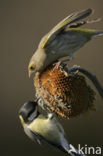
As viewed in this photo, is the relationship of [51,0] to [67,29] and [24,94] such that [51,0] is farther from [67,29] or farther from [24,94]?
[67,29]

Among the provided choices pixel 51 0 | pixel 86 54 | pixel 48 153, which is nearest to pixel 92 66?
pixel 86 54

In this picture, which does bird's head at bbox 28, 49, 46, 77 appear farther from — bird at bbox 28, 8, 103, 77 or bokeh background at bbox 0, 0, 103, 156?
bokeh background at bbox 0, 0, 103, 156

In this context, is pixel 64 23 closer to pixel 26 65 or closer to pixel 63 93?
pixel 63 93

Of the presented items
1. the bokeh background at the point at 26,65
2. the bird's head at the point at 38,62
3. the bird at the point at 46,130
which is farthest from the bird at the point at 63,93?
the bokeh background at the point at 26,65

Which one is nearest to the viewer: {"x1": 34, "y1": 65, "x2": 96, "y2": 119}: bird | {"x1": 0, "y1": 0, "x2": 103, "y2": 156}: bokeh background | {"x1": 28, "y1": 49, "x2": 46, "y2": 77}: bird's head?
{"x1": 34, "y1": 65, "x2": 96, "y2": 119}: bird

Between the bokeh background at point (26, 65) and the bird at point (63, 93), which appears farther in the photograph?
the bokeh background at point (26, 65)

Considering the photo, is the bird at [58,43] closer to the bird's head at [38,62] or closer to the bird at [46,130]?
the bird's head at [38,62]

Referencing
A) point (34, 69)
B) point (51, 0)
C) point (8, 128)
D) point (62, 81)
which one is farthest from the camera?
point (8, 128)

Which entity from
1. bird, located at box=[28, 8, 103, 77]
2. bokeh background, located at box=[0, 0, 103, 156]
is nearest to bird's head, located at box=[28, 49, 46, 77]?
bird, located at box=[28, 8, 103, 77]
